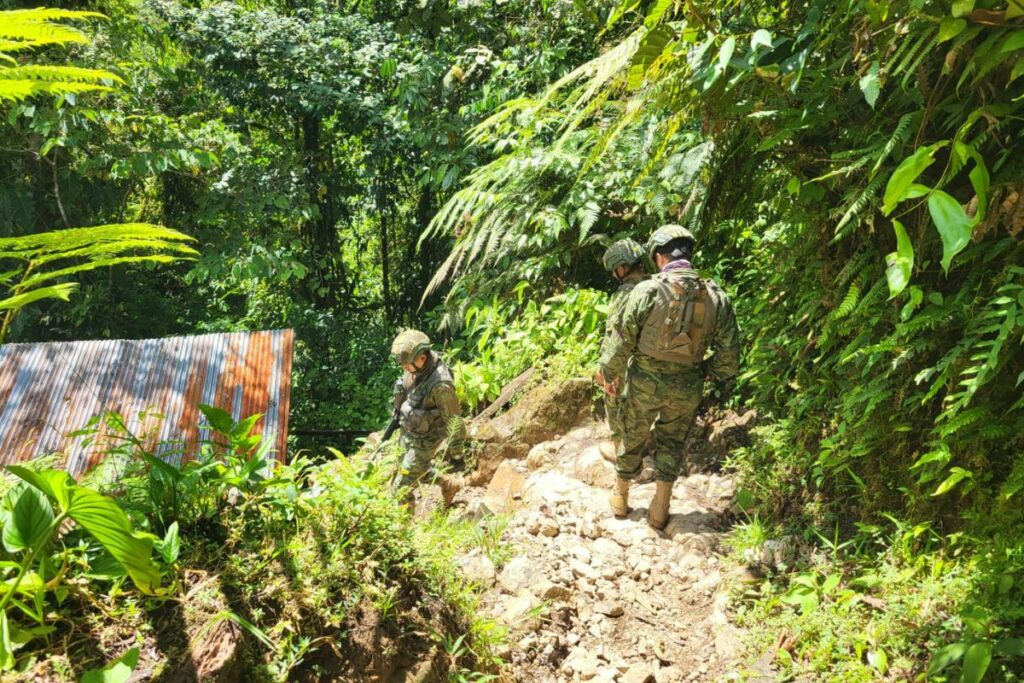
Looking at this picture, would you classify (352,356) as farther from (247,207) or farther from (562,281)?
(562,281)

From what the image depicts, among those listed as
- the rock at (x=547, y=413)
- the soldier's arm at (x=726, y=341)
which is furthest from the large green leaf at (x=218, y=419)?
the rock at (x=547, y=413)

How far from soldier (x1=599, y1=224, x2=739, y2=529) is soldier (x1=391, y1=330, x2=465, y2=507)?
1.66m

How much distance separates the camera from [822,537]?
3506 millimetres

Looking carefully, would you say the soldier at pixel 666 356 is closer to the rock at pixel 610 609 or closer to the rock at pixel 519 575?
the rock at pixel 610 609

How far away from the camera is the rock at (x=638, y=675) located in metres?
3.13

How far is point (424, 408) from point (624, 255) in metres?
2.21

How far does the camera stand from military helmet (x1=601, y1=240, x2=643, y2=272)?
4922mm

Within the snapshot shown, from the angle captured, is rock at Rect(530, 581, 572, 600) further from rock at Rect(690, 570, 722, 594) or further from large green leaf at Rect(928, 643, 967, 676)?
large green leaf at Rect(928, 643, 967, 676)

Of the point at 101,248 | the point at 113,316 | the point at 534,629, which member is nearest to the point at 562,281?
the point at 534,629

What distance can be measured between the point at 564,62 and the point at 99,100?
5.80 metres

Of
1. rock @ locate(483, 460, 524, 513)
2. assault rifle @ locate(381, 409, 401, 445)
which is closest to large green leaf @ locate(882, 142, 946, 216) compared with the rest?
rock @ locate(483, 460, 524, 513)

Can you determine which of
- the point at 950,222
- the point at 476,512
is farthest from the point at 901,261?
the point at 476,512

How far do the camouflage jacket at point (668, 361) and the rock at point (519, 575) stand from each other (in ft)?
4.92

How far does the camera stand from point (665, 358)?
430 cm
